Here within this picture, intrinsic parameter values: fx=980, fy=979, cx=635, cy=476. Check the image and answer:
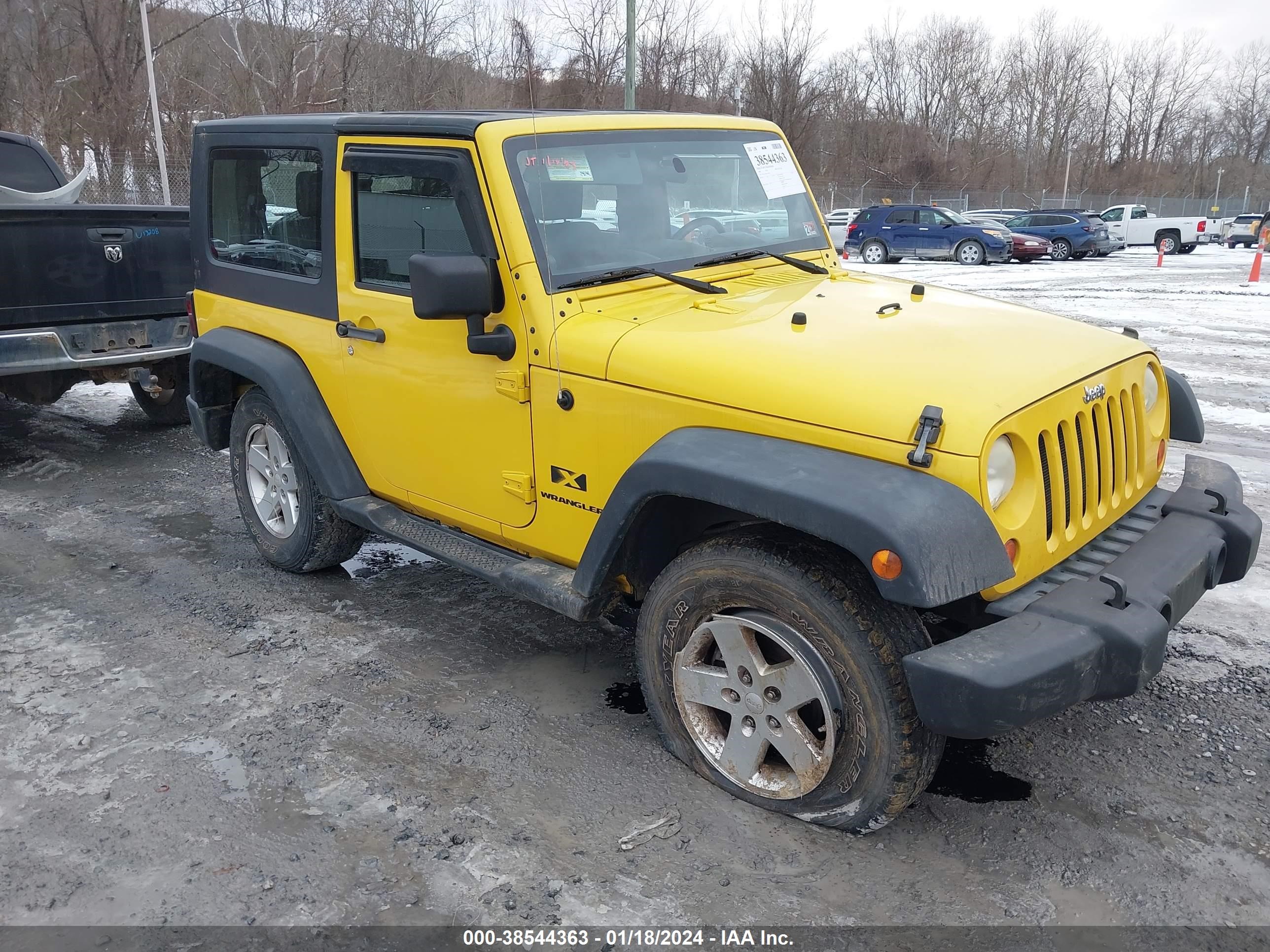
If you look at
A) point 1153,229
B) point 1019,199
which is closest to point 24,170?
point 1153,229

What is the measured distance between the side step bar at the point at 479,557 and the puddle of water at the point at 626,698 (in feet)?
1.29

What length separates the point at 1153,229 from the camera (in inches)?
1162

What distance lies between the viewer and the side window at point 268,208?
4.09 m

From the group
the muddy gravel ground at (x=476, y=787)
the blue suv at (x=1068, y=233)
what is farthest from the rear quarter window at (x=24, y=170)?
the blue suv at (x=1068, y=233)

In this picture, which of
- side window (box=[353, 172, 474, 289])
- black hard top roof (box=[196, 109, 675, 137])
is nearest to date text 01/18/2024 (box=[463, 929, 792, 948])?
side window (box=[353, 172, 474, 289])

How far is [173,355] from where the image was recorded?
267 inches

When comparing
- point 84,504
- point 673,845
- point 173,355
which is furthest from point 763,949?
point 173,355

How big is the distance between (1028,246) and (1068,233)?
75.4 inches

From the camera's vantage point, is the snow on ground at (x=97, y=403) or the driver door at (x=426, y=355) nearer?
the driver door at (x=426, y=355)

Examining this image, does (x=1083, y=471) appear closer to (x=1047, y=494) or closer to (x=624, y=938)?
(x=1047, y=494)

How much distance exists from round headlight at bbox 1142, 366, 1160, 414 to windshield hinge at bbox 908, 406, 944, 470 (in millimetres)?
1340

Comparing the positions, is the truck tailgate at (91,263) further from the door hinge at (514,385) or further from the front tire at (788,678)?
the front tire at (788,678)

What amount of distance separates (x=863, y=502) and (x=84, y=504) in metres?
5.32

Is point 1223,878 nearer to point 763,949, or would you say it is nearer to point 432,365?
point 763,949
